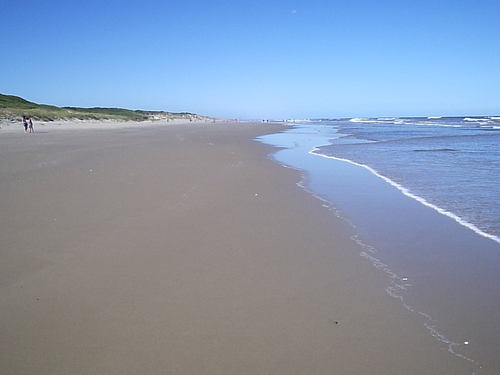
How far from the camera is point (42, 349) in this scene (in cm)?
256

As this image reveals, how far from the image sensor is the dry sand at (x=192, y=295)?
2.50m

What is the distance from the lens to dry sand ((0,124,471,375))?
2.50 m

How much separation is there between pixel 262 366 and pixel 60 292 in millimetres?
2050

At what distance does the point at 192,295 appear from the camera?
3365mm

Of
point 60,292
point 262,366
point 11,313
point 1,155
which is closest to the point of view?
point 262,366

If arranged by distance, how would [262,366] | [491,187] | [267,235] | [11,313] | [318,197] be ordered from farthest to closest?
[491,187]
[318,197]
[267,235]
[11,313]
[262,366]

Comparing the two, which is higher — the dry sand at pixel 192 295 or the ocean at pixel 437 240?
the dry sand at pixel 192 295

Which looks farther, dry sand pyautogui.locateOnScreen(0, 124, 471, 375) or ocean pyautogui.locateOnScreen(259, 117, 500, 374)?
ocean pyautogui.locateOnScreen(259, 117, 500, 374)

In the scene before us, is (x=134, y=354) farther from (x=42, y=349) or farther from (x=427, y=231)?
(x=427, y=231)

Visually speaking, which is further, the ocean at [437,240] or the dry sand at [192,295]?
the ocean at [437,240]

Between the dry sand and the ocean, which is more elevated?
the dry sand

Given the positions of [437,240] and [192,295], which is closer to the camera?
[192,295]

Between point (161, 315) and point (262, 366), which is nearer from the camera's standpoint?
point (262, 366)

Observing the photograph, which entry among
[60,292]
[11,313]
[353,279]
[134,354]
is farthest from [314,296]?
[11,313]
